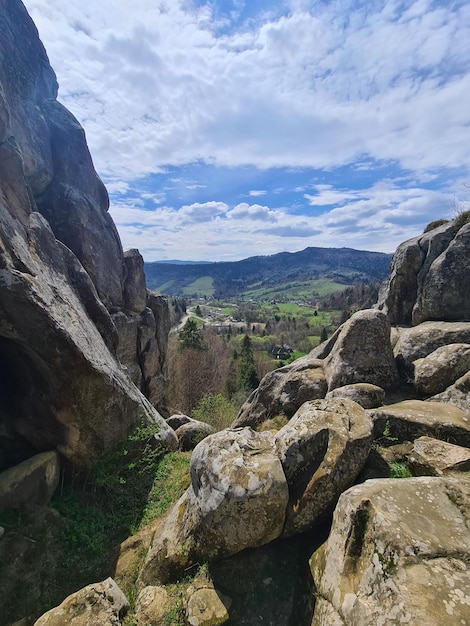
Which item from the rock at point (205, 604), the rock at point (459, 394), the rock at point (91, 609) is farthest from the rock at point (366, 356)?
the rock at point (91, 609)

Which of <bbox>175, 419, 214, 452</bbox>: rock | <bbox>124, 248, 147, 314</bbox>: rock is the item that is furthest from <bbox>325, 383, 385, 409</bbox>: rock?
<bbox>124, 248, 147, 314</bbox>: rock

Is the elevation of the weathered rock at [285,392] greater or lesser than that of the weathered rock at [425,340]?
lesser

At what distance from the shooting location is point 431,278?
15508 mm

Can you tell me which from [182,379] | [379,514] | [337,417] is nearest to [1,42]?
[337,417]

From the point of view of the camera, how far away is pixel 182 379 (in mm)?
52812

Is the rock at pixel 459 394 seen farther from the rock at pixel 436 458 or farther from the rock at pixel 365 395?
the rock at pixel 436 458

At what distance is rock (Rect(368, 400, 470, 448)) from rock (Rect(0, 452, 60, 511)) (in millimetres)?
11604

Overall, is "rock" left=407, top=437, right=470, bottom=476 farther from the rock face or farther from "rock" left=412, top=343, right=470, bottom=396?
the rock face

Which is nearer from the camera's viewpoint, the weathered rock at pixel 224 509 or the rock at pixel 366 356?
the weathered rock at pixel 224 509

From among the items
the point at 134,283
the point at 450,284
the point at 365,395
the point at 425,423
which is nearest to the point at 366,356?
the point at 365,395

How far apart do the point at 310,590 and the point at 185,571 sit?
3.08 m

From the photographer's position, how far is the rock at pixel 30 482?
10.5 metres

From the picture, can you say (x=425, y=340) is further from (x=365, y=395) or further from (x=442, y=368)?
(x=365, y=395)

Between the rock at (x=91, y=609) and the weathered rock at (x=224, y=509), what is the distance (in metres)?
1.12
